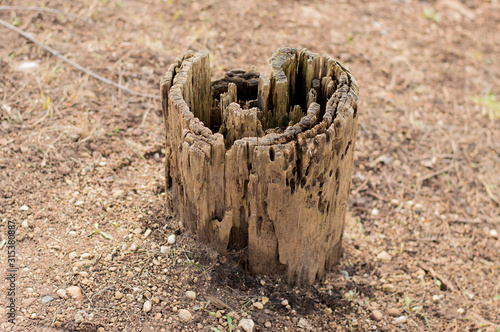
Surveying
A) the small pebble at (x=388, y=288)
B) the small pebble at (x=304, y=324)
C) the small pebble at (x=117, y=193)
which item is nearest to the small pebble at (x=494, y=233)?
the small pebble at (x=388, y=288)

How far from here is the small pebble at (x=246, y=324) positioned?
106 inches

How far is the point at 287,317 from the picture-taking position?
2848mm

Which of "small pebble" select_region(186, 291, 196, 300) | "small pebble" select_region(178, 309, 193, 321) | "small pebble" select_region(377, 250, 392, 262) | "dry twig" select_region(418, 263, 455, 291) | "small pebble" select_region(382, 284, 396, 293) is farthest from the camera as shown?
"small pebble" select_region(377, 250, 392, 262)

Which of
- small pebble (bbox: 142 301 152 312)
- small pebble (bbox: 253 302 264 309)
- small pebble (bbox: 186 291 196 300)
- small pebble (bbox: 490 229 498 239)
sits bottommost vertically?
small pebble (bbox: 490 229 498 239)

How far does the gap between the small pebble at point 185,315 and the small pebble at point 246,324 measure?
275mm

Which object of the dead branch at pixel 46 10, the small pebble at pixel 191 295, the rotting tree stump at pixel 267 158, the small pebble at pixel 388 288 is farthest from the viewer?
the dead branch at pixel 46 10

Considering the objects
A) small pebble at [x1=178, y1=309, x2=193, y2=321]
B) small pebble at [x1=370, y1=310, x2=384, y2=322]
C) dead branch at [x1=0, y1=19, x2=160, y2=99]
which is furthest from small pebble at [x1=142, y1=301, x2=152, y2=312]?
dead branch at [x1=0, y1=19, x2=160, y2=99]

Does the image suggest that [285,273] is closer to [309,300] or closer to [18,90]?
[309,300]

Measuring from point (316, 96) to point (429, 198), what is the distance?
66.7 inches

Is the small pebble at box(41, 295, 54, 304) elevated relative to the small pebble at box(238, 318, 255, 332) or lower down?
elevated

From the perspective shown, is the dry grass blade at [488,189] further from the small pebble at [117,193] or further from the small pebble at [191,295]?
the small pebble at [117,193]

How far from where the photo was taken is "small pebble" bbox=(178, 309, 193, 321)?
8.78 feet

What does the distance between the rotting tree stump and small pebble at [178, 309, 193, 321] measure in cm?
42

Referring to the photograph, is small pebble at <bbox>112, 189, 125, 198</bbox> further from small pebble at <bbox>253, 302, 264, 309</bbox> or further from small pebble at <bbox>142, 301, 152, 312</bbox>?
small pebble at <bbox>253, 302, 264, 309</bbox>
